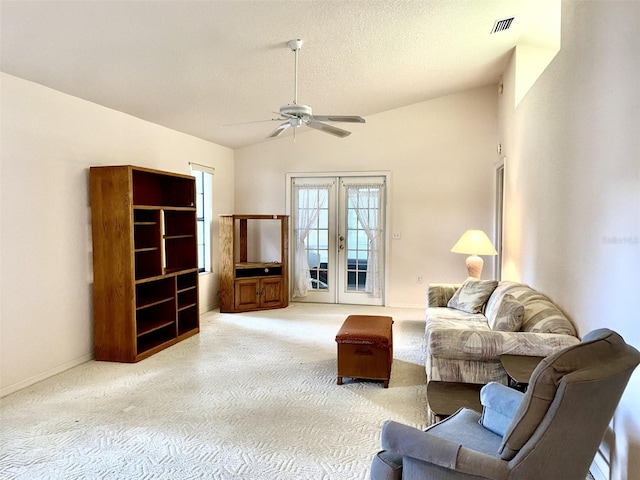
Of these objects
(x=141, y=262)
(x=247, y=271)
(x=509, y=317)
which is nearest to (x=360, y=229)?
(x=247, y=271)

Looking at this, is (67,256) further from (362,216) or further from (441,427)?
(362,216)

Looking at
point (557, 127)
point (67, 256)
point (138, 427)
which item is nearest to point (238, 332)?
point (67, 256)

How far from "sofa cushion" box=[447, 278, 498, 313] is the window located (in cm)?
368

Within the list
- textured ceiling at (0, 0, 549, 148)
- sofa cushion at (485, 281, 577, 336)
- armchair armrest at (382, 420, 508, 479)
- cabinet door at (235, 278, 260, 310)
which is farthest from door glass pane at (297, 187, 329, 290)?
armchair armrest at (382, 420, 508, 479)

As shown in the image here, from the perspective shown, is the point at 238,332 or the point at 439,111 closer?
the point at 238,332

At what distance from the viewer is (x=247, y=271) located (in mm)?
6703

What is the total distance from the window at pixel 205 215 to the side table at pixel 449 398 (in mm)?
4478

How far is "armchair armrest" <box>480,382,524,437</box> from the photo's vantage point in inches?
78.3

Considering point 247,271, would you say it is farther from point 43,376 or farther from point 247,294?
point 43,376

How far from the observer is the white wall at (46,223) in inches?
137

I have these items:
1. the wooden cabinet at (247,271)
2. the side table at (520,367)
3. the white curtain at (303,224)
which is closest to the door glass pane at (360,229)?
the white curtain at (303,224)

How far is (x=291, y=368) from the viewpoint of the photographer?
4117mm

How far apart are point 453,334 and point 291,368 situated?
1.65m

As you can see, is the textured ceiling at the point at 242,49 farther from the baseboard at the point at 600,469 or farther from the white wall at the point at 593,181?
the baseboard at the point at 600,469
